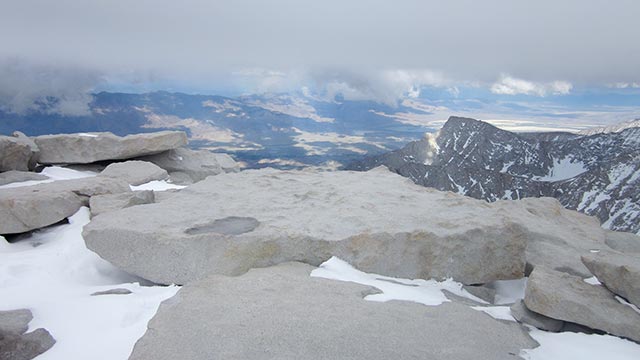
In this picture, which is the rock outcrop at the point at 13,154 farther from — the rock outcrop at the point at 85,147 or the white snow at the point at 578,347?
the white snow at the point at 578,347

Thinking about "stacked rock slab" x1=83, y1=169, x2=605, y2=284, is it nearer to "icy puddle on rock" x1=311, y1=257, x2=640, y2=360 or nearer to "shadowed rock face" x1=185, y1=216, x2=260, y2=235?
"shadowed rock face" x1=185, y1=216, x2=260, y2=235

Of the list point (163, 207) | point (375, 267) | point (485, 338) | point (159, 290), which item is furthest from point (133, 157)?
point (485, 338)

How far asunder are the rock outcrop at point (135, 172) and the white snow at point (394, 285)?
11.6 metres

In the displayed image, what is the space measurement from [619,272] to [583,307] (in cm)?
126

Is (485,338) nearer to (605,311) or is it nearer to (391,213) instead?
(605,311)

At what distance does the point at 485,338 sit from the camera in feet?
26.0

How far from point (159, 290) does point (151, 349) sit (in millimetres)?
3427

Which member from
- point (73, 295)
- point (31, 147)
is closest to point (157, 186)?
point (31, 147)

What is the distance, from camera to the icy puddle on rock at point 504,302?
7.87 m

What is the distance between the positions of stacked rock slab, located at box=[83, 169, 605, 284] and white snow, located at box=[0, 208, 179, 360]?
858 millimetres

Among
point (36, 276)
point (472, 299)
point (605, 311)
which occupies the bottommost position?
point (36, 276)

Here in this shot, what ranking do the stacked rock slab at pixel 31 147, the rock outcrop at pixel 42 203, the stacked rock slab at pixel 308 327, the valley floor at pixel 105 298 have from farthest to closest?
the stacked rock slab at pixel 31 147
the rock outcrop at pixel 42 203
the valley floor at pixel 105 298
the stacked rock slab at pixel 308 327

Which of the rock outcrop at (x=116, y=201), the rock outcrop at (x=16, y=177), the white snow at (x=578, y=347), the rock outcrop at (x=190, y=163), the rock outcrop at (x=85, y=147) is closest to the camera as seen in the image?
the white snow at (x=578, y=347)

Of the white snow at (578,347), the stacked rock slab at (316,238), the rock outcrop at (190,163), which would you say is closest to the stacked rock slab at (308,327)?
the white snow at (578,347)
